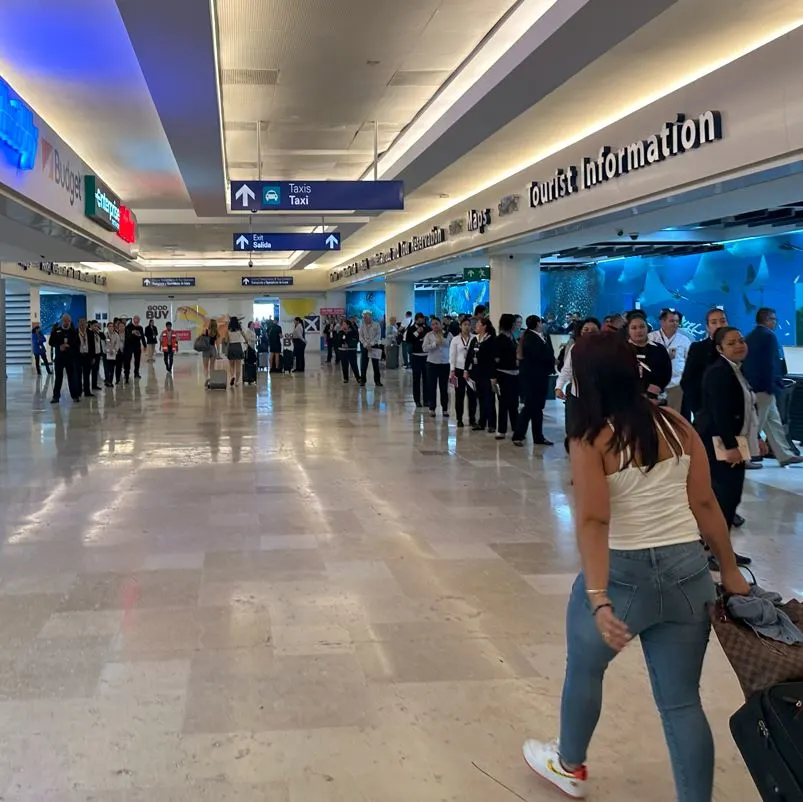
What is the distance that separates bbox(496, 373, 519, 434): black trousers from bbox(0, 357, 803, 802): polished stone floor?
7.55 ft

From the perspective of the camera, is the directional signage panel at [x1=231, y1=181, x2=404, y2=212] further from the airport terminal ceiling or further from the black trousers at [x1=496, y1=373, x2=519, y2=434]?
the black trousers at [x1=496, y1=373, x2=519, y2=434]

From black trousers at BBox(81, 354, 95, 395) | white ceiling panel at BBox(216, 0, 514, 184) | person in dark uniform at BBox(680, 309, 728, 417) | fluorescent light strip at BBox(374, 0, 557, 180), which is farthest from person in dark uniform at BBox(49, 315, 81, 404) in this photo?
person in dark uniform at BBox(680, 309, 728, 417)

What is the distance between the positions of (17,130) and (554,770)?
8958 millimetres

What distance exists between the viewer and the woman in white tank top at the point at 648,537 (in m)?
2.36

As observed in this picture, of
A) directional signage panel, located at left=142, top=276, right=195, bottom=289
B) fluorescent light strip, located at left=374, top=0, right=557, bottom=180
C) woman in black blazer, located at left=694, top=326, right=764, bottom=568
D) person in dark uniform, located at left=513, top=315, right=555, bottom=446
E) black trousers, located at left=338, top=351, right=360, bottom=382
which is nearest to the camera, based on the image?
woman in black blazer, located at left=694, top=326, right=764, bottom=568

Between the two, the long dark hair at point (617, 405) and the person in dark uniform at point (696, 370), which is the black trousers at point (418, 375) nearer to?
the person in dark uniform at point (696, 370)

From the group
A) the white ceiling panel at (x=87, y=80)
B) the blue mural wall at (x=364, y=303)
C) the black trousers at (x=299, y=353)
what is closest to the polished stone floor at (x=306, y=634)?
the white ceiling panel at (x=87, y=80)

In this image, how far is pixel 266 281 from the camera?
125 ft

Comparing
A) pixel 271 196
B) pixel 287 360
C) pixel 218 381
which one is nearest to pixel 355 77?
pixel 271 196

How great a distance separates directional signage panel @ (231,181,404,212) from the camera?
12422 mm

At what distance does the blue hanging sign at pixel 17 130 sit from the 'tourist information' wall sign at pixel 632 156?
6.97m

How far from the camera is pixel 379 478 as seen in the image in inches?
337

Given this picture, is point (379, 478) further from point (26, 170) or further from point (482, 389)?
point (26, 170)

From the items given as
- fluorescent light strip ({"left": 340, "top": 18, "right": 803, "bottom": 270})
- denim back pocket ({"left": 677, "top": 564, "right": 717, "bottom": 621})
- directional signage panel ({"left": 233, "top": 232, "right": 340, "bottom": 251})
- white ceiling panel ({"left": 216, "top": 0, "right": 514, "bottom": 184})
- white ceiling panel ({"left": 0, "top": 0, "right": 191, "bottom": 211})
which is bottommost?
denim back pocket ({"left": 677, "top": 564, "right": 717, "bottom": 621})
